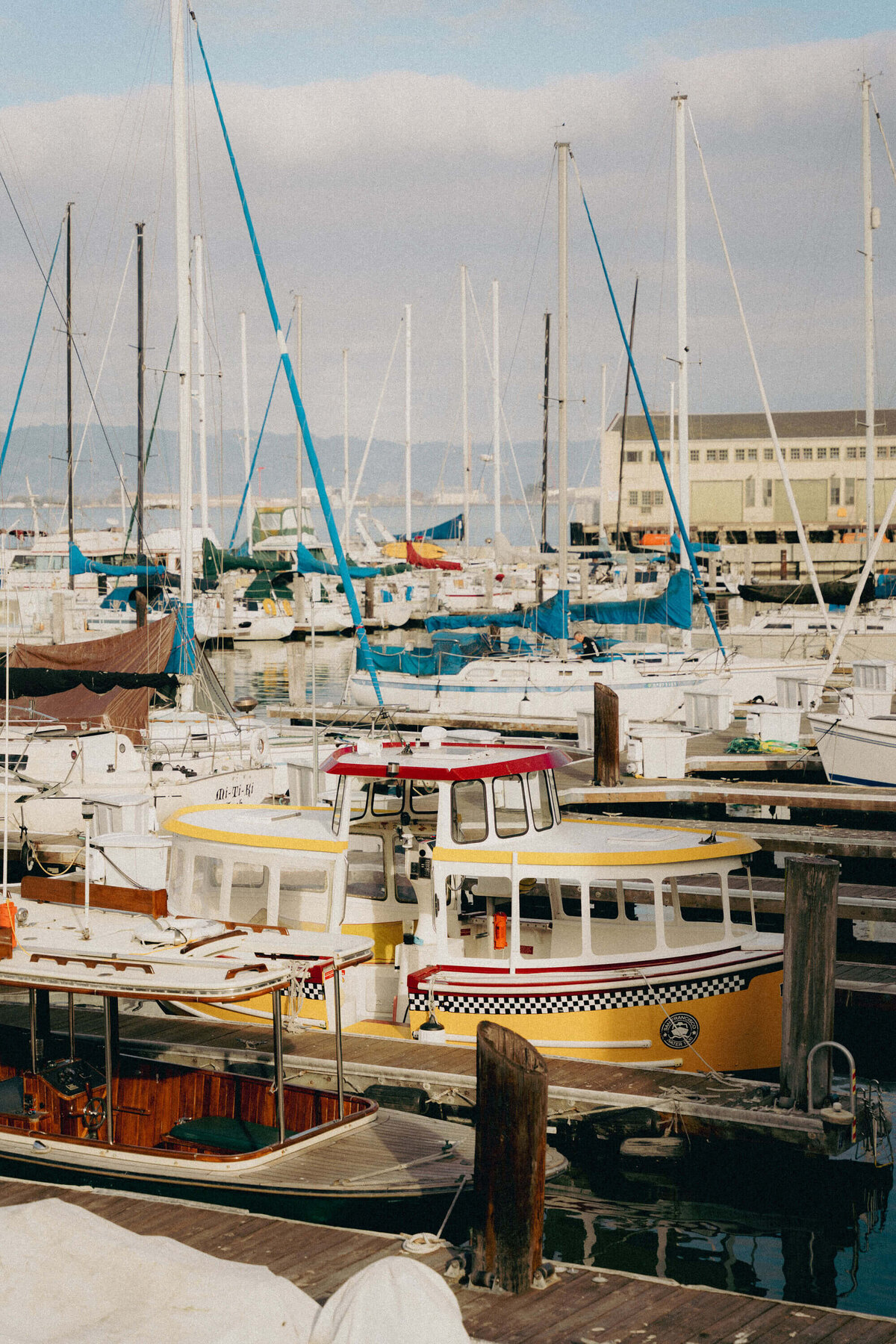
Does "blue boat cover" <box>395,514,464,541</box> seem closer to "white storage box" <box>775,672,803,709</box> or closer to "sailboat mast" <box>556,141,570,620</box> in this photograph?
"sailboat mast" <box>556,141,570,620</box>

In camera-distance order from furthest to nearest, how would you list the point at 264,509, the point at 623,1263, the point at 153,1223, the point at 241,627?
the point at 264,509, the point at 241,627, the point at 623,1263, the point at 153,1223

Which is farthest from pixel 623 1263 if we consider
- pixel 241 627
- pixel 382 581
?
pixel 382 581

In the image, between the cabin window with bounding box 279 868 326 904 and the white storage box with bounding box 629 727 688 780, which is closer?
the cabin window with bounding box 279 868 326 904

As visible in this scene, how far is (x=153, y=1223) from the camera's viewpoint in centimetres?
927

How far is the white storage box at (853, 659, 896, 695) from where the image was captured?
27.5 m

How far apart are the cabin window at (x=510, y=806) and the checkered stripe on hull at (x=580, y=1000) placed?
164 centimetres

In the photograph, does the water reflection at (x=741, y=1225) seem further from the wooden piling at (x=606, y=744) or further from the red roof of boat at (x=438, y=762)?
the wooden piling at (x=606, y=744)

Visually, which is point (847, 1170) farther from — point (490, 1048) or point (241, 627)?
point (241, 627)

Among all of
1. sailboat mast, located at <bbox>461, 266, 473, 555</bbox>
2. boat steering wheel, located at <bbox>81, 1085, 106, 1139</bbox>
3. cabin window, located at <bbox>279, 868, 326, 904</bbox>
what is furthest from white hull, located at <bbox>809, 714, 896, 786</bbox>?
sailboat mast, located at <bbox>461, 266, 473, 555</bbox>

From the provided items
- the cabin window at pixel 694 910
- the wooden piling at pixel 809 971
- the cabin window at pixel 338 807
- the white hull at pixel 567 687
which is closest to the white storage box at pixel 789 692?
the white hull at pixel 567 687

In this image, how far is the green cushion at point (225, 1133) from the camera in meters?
11.0

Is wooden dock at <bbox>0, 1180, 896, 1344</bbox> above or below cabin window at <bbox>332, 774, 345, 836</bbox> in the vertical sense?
below

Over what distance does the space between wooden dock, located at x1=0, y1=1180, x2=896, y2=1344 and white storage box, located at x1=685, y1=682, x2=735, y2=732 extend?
64.3ft

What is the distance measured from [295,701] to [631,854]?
22623 millimetres
